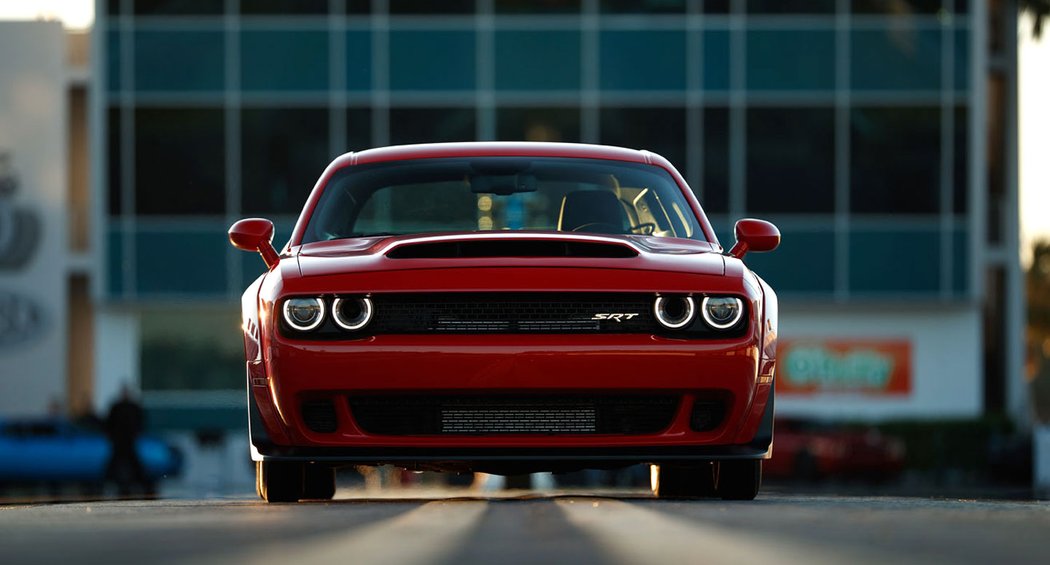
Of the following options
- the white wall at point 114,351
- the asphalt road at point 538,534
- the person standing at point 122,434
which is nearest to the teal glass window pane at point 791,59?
the white wall at point 114,351

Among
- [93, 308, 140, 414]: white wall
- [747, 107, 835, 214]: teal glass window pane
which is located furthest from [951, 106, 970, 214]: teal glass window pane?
[93, 308, 140, 414]: white wall

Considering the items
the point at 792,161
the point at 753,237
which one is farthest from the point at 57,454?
the point at 753,237

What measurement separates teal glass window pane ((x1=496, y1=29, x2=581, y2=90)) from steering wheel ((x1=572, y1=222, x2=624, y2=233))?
2628 centimetres

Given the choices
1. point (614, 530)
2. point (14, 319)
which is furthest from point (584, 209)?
point (14, 319)

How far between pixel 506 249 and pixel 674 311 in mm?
670

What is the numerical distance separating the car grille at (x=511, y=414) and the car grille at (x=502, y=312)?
0.25 m

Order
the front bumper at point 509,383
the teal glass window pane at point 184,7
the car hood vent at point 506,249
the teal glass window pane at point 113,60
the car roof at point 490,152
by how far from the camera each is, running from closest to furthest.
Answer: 1. the front bumper at point 509,383
2. the car hood vent at point 506,249
3. the car roof at point 490,152
4. the teal glass window pane at point 184,7
5. the teal glass window pane at point 113,60

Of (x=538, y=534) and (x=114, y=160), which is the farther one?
(x=114, y=160)

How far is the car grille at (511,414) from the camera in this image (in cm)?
752

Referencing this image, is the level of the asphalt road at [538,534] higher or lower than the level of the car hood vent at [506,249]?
lower

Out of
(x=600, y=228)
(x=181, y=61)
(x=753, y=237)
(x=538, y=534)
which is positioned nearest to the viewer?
(x=538, y=534)

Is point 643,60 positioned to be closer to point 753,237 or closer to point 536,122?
point 536,122

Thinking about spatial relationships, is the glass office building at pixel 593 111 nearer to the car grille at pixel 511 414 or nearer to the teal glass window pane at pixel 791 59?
the teal glass window pane at pixel 791 59

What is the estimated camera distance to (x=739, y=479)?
816 centimetres
